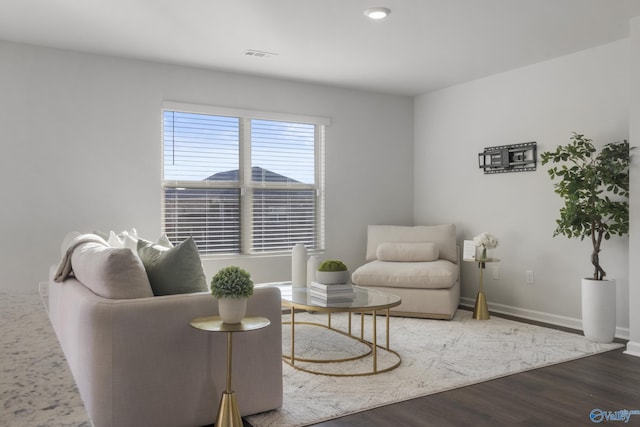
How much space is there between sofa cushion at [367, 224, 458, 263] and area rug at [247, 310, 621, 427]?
69 cm

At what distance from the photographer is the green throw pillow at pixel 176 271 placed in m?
2.60

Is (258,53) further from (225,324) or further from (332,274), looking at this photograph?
(225,324)

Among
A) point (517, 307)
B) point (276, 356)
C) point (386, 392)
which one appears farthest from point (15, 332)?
point (517, 307)

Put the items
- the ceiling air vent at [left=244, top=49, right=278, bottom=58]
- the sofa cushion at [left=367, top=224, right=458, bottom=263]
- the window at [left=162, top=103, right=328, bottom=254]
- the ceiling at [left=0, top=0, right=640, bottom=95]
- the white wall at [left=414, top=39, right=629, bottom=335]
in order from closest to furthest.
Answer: the ceiling at [left=0, top=0, right=640, bottom=95] → the white wall at [left=414, top=39, right=629, bottom=335] → the ceiling air vent at [left=244, top=49, right=278, bottom=58] → the window at [left=162, top=103, right=328, bottom=254] → the sofa cushion at [left=367, top=224, right=458, bottom=263]

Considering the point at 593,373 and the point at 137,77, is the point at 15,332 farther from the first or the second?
the point at 137,77

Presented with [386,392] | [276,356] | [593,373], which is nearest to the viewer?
[276,356]

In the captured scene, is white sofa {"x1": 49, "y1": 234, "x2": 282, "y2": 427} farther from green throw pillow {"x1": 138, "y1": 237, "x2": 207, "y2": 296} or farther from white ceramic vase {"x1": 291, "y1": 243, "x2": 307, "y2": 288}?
white ceramic vase {"x1": 291, "y1": 243, "x2": 307, "y2": 288}

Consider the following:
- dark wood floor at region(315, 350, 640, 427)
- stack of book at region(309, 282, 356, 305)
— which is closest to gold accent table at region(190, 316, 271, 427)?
dark wood floor at region(315, 350, 640, 427)

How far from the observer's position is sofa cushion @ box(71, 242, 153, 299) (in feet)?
7.70

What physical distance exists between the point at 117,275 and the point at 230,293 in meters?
0.53

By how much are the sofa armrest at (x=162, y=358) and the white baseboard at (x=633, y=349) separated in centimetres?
265

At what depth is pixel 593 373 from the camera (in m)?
3.35

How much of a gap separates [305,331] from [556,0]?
3.14m

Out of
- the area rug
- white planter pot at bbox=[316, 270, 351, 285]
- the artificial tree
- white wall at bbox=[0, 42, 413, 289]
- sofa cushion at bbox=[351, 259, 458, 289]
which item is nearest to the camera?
the area rug
